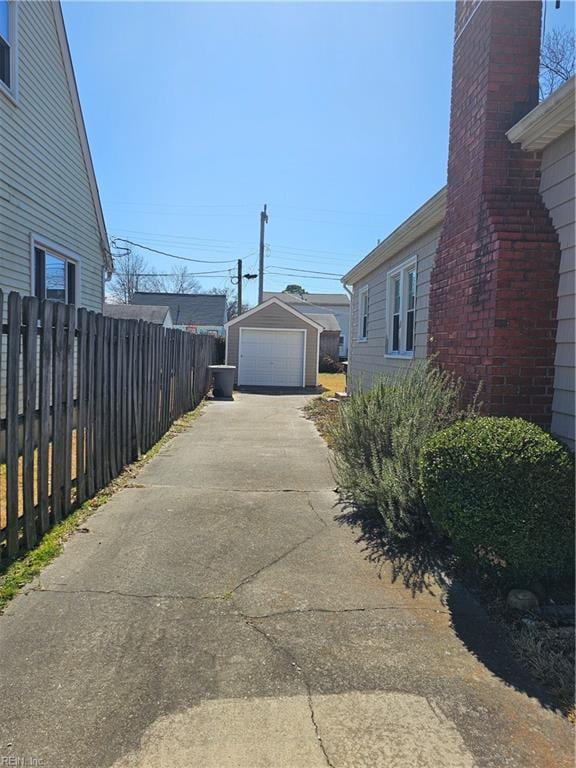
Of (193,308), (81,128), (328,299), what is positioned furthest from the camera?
(328,299)

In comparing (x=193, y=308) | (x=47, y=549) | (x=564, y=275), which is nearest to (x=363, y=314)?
(x=564, y=275)

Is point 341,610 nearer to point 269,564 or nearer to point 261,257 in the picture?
point 269,564

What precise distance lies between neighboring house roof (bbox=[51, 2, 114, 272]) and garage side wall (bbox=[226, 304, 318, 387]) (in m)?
8.79

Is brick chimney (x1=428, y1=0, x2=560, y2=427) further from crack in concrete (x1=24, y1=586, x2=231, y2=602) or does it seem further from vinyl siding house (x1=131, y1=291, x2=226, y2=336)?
vinyl siding house (x1=131, y1=291, x2=226, y2=336)

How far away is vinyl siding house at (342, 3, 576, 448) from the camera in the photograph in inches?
161

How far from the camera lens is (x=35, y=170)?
848 cm

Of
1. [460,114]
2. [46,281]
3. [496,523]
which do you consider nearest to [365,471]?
[496,523]

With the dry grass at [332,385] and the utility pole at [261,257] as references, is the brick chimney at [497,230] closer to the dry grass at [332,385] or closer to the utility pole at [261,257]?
the dry grass at [332,385]

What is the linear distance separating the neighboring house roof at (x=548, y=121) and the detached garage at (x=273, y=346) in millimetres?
16917

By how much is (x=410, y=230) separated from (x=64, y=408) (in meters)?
5.75

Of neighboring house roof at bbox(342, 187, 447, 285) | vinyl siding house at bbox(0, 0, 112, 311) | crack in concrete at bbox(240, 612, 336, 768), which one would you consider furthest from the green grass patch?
neighboring house roof at bbox(342, 187, 447, 285)

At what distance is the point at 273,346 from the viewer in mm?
21344

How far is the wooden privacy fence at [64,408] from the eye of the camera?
364 centimetres

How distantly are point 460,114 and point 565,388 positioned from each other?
3140 millimetres
